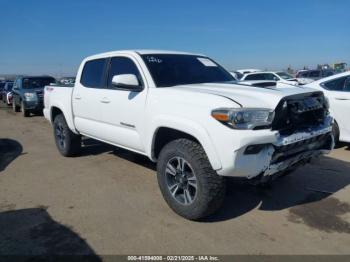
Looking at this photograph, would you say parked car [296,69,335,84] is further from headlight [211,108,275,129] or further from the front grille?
headlight [211,108,275,129]

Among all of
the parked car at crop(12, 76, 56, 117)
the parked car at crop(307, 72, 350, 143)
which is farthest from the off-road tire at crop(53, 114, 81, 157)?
the parked car at crop(12, 76, 56, 117)

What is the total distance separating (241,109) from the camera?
10.7 ft

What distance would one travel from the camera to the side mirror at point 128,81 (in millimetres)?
4188

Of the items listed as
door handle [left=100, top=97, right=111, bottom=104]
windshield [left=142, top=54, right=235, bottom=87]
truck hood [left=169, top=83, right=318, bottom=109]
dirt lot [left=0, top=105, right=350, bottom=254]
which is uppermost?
windshield [left=142, top=54, right=235, bottom=87]

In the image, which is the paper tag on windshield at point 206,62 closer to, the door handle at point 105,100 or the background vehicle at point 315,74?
the door handle at point 105,100

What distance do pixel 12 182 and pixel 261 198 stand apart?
12.1ft

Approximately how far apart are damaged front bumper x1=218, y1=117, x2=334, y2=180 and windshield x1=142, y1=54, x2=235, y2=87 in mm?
1558

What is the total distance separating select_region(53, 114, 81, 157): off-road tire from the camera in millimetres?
6426

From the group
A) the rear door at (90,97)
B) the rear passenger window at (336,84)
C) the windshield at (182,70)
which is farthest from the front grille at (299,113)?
the rear passenger window at (336,84)

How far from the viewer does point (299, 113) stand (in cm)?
363

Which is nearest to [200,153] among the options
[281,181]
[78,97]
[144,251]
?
[144,251]

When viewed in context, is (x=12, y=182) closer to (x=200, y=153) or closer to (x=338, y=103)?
(x=200, y=153)

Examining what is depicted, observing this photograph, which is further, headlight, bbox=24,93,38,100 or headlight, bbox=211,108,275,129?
headlight, bbox=24,93,38,100

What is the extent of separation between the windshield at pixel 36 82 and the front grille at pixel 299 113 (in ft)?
44.3
